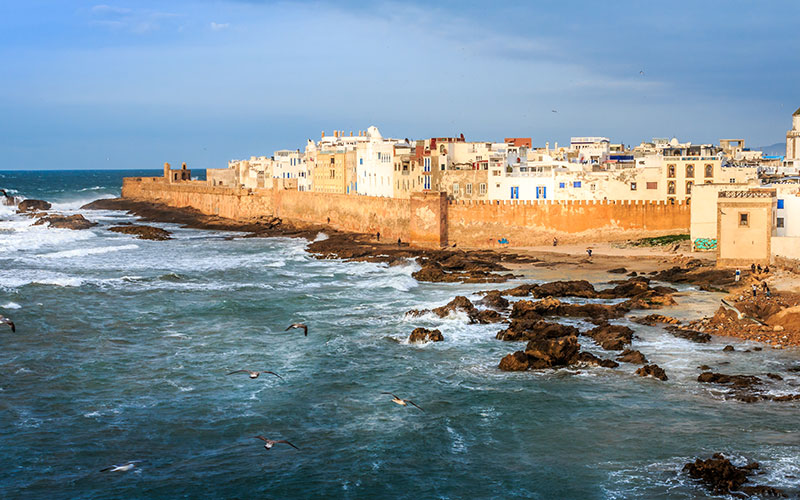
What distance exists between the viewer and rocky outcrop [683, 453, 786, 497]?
1473cm

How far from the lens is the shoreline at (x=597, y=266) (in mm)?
25766

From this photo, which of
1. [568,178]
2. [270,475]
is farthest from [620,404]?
[568,178]

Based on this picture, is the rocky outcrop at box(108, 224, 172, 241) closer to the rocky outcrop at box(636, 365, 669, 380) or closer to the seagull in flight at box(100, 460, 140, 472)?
the rocky outcrop at box(636, 365, 669, 380)

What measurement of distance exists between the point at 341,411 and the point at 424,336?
6541mm

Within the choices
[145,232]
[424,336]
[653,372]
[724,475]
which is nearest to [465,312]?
[424,336]

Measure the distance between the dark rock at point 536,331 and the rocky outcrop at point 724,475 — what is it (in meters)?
9.41

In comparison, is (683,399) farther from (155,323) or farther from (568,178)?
(568,178)

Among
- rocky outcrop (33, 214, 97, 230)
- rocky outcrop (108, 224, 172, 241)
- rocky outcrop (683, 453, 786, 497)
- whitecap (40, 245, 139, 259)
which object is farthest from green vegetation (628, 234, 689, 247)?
rocky outcrop (33, 214, 97, 230)

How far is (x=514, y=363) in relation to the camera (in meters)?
22.5

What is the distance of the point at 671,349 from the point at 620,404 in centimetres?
501

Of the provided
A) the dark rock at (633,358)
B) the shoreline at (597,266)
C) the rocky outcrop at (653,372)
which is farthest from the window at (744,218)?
the rocky outcrop at (653,372)

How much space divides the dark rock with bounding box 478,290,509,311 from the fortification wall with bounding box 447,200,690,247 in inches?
658

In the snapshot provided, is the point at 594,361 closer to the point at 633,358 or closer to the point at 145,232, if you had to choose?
the point at 633,358

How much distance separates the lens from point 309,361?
2391 centimetres
